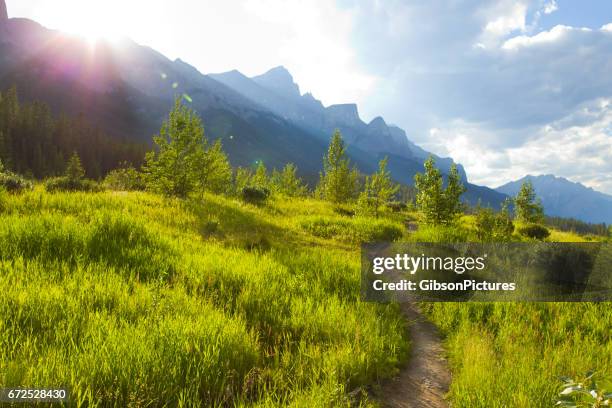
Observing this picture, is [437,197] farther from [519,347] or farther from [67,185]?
[67,185]

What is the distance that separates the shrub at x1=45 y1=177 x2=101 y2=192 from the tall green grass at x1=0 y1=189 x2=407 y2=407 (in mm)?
5379

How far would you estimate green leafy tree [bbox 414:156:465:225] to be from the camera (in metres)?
19.0

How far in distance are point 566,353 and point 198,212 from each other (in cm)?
1191

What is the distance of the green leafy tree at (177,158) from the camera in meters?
16.4

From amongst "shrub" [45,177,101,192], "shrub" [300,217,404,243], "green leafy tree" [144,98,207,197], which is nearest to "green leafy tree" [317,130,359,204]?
"shrub" [300,217,404,243]

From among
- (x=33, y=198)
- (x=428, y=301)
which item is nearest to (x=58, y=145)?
(x=33, y=198)

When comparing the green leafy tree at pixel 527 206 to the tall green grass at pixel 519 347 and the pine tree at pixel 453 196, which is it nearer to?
the pine tree at pixel 453 196

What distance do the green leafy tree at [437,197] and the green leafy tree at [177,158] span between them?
12.6 meters

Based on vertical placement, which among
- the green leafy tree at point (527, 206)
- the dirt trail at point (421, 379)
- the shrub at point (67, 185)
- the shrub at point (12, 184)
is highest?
the shrub at point (12, 184)

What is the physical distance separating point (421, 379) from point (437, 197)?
51.0 feet

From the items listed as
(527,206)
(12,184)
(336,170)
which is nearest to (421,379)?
(12,184)

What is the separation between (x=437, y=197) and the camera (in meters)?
19.0

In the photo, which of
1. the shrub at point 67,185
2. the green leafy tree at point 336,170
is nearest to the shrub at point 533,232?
the green leafy tree at point 336,170

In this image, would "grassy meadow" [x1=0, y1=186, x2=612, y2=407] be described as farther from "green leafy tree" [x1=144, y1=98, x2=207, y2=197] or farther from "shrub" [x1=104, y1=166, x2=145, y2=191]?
"green leafy tree" [x1=144, y1=98, x2=207, y2=197]
